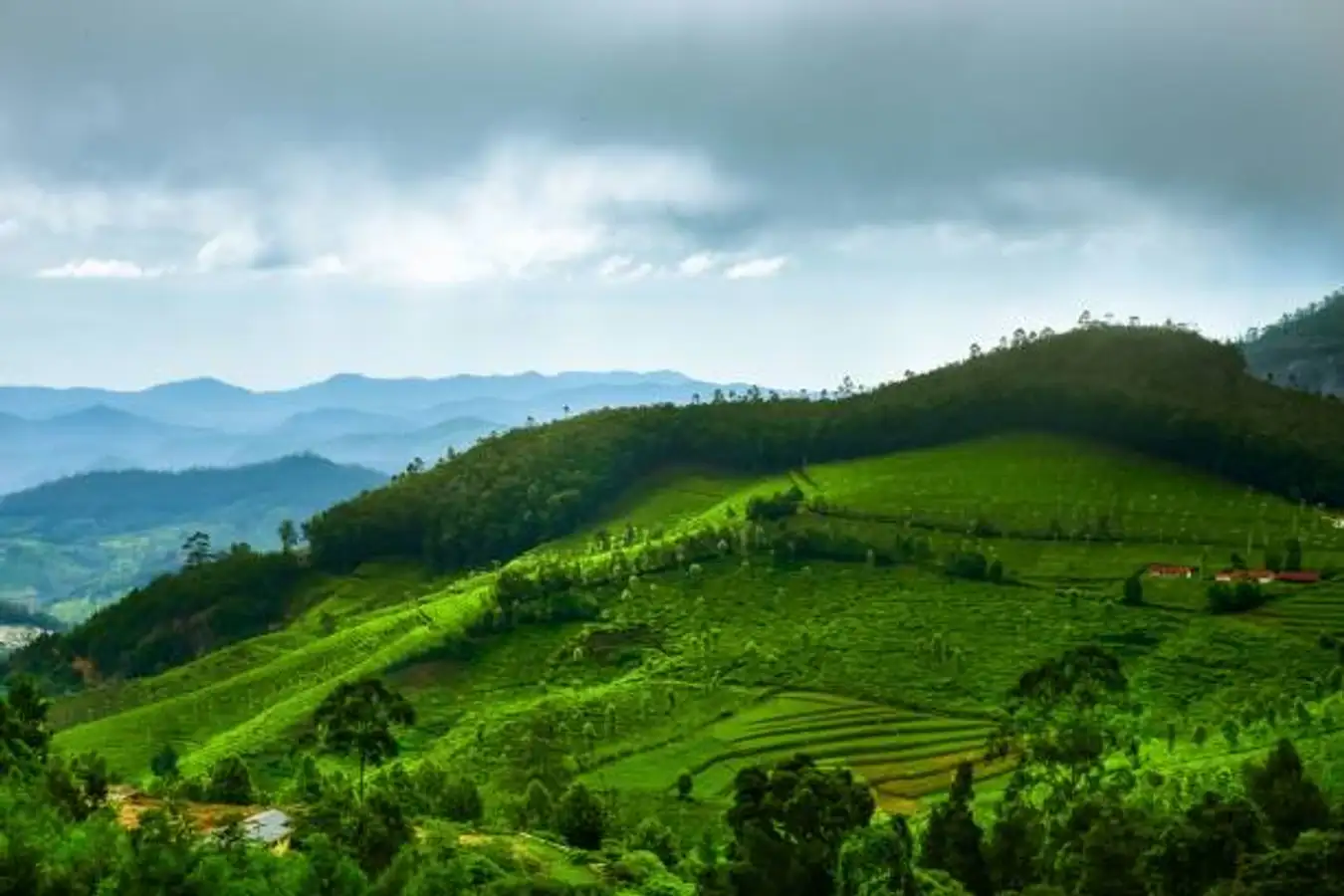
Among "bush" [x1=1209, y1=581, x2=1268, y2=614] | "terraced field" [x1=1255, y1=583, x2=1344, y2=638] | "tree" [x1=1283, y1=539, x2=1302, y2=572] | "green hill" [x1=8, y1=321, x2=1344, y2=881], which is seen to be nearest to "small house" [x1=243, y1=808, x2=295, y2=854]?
"green hill" [x1=8, y1=321, x2=1344, y2=881]

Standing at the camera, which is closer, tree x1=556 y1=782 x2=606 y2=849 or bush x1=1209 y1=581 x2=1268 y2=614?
tree x1=556 y1=782 x2=606 y2=849

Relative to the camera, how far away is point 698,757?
271 ft

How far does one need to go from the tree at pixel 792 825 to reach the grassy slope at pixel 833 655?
27343 millimetres

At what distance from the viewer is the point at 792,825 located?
1820 inches

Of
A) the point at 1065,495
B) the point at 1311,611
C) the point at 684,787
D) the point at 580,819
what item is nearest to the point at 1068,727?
the point at 684,787

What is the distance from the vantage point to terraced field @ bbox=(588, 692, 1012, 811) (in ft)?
252

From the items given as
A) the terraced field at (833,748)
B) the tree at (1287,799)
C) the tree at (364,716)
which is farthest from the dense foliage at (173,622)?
the tree at (1287,799)

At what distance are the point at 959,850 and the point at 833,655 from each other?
47104mm

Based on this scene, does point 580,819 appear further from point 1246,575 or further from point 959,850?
point 1246,575

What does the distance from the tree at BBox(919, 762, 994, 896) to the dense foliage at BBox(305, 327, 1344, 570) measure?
104120 millimetres

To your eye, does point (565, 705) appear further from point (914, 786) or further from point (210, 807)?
point (210, 807)

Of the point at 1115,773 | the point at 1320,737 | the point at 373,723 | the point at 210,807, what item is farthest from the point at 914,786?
the point at 210,807

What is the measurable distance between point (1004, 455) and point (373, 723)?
105m

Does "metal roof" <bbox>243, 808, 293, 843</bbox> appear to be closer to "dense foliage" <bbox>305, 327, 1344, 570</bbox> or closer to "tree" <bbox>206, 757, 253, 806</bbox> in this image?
"tree" <bbox>206, 757, 253, 806</bbox>
